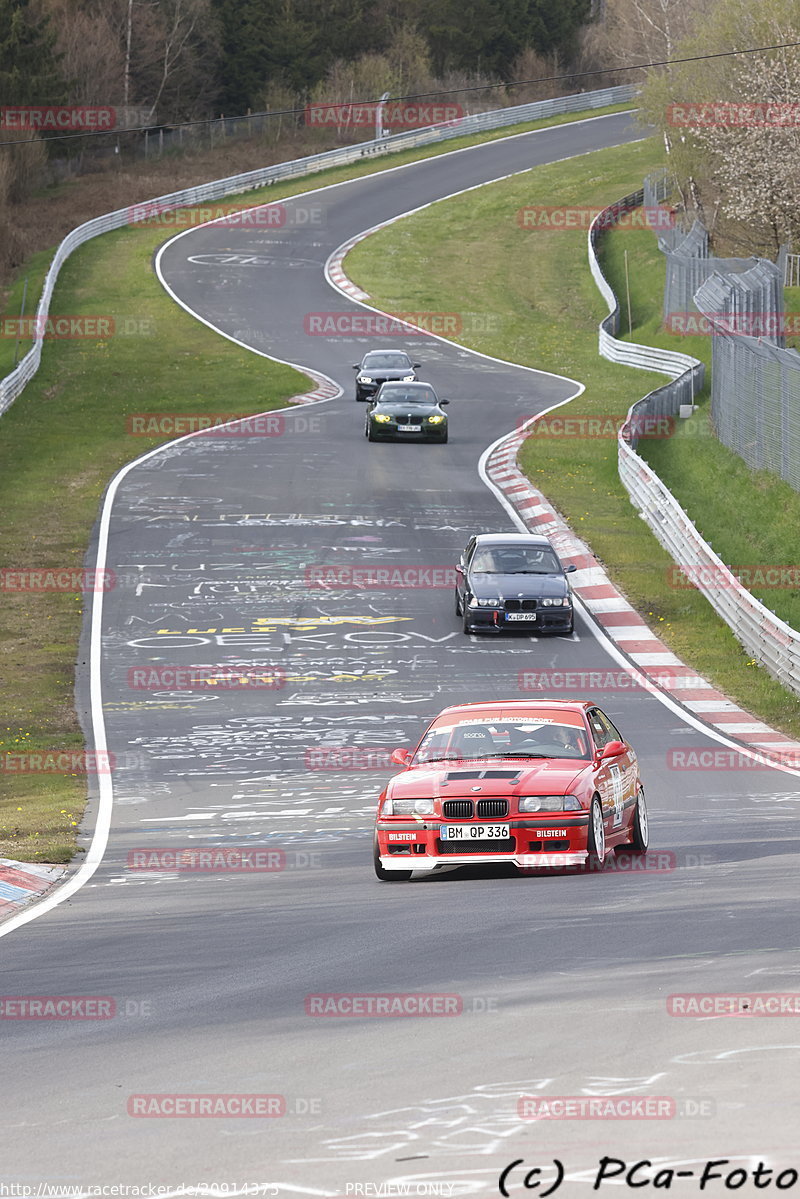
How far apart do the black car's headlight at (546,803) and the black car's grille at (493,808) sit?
0.12 meters

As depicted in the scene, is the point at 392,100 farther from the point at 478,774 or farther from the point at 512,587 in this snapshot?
the point at 478,774

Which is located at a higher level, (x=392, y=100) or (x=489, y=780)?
(x=392, y=100)

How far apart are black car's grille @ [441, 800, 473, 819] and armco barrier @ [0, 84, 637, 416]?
4236 cm

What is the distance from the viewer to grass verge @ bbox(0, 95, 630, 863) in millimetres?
20516

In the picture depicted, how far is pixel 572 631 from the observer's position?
28.4 meters

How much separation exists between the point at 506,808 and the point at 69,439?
33520 millimetres

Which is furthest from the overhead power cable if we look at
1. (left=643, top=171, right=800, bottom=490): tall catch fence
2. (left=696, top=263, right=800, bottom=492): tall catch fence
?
(left=696, top=263, right=800, bottom=492): tall catch fence

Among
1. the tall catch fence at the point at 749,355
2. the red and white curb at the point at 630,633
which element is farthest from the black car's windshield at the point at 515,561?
the tall catch fence at the point at 749,355

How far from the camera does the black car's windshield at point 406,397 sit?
145 feet

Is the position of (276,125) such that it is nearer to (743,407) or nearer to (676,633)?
(743,407)

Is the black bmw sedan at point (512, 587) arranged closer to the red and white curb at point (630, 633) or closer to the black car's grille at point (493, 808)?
the red and white curb at point (630, 633)

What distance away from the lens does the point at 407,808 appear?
1356 cm

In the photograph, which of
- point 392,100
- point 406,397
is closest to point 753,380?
point 406,397

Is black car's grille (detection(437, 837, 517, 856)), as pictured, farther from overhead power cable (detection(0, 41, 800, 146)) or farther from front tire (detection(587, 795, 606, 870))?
overhead power cable (detection(0, 41, 800, 146))
